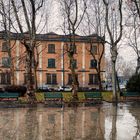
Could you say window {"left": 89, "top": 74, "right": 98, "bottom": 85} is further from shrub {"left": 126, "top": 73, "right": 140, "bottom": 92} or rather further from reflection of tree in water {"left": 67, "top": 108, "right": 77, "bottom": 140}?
reflection of tree in water {"left": 67, "top": 108, "right": 77, "bottom": 140}

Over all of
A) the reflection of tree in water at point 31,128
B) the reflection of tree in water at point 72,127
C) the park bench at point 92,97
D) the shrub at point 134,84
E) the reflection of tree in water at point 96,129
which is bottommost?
the reflection of tree in water at point 96,129

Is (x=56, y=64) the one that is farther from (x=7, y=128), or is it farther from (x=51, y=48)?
(x=7, y=128)

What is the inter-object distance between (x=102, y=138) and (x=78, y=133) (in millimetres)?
1264

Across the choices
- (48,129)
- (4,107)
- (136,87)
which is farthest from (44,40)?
(48,129)

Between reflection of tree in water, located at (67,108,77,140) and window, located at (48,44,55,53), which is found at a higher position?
window, located at (48,44,55,53)

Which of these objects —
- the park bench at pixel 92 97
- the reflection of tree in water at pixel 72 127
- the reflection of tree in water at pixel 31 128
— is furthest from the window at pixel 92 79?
the reflection of tree in water at pixel 31 128

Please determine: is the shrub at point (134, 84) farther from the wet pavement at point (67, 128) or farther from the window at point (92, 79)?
the window at point (92, 79)

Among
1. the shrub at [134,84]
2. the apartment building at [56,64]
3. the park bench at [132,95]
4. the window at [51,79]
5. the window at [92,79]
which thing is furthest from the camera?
the window at [92,79]

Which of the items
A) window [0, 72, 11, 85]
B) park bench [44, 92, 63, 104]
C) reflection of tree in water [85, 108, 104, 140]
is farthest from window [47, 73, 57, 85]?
reflection of tree in water [85, 108, 104, 140]

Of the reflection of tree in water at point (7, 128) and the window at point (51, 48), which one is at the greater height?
the window at point (51, 48)

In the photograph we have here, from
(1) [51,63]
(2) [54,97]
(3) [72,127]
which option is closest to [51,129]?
(3) [72,127]

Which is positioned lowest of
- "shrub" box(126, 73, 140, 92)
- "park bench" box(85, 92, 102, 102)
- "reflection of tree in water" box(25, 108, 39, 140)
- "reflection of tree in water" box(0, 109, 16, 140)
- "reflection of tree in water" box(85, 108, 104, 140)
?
"reflection of tree in water" box(85, 108, 104, 140)

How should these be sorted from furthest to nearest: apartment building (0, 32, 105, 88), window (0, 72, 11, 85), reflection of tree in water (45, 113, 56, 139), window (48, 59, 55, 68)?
window (48, 59, 55, 68) → apartment building (0, 32, 105, 88) → window (0, 72, 11, 85) → reflection of tree in water (45, 113, 56, 139)

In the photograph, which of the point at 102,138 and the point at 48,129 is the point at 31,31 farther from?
the point at 102,138
